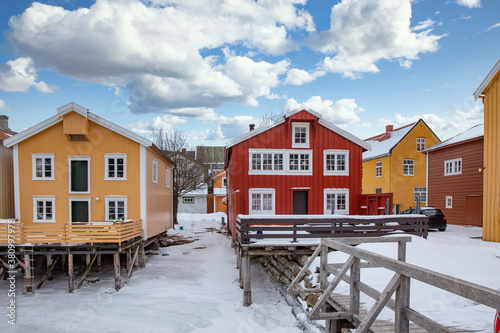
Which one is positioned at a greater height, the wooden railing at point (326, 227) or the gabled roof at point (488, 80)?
the gabled roof at point (488, 80)

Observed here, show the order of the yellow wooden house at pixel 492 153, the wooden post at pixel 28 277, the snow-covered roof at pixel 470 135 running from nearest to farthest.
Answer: the yellow wooden house at pixel 492 153
the wooden post at pixel 28 277
the snow-covered roof at pixel 470 135

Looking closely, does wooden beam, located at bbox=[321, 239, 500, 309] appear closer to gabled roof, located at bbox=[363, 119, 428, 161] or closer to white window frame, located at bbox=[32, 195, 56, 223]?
white window frame, located at bbox=[32, 195, 56, 223]

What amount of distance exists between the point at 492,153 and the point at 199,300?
14.3 m

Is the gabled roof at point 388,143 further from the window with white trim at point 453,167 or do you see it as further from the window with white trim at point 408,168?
the window with white trim at point 453,167

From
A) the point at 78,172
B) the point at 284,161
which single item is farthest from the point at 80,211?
the point at 284,161

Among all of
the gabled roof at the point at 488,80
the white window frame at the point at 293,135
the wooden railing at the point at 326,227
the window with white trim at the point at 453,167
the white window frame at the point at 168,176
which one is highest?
the gabled roof at the point at 488,80

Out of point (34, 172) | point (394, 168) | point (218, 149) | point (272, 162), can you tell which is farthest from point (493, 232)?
point (218, 149)

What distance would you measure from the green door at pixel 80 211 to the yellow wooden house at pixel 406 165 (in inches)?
978

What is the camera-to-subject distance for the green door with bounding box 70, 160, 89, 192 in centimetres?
1755

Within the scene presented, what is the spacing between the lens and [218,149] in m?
69.6

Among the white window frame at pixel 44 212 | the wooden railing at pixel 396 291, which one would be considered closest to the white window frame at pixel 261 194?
the white window frame at pixel 44 212

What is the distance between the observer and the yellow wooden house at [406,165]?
100 feet

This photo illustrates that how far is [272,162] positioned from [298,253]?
6.86 metres

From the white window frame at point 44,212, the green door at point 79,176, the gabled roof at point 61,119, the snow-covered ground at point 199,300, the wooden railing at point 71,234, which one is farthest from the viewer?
the green door at point 79,176
